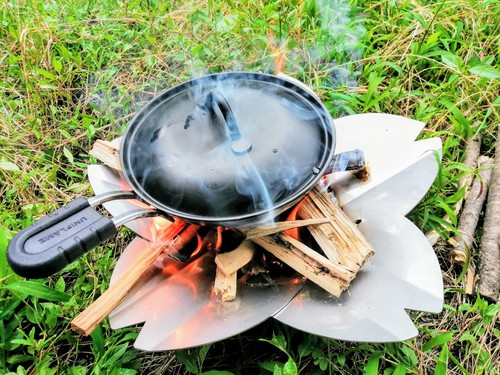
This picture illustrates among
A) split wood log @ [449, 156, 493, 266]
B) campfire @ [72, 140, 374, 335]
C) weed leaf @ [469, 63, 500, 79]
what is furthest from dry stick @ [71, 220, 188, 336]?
weed leaf @ [469, 63, 500, 79]

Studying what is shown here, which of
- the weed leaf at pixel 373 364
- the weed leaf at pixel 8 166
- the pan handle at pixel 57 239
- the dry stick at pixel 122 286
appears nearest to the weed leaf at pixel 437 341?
the weed leaf at pixel 373 364

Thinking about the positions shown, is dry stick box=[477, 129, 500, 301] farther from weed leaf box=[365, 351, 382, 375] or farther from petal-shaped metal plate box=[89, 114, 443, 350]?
weed leaf box=[365, 351, 382, 375]

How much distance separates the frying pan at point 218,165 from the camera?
51.4 inches

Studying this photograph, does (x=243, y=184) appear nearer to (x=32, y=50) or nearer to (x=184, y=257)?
(x=184, y=257)

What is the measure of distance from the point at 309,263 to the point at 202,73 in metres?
1.56

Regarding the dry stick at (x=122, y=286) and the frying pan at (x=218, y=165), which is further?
the dry stick at (x=122, y=286)

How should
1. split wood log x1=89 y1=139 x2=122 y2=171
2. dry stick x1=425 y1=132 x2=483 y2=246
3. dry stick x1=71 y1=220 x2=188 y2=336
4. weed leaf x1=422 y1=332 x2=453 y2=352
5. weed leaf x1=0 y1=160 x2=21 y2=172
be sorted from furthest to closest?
weed leaf x1=0 y1=160 x2=21 y2=172 → dry stick x1=425 y1=132 x2=483 y2=246 → split wood log x1=89 y1=139 x2=122 y2=171 → weed leaf x1=422 y1=332 x2=453 y2=352 → dry stick x1=71 y1=220 x2=188 y2=336

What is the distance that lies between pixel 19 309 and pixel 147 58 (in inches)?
64.3

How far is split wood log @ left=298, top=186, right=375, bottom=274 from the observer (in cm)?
155

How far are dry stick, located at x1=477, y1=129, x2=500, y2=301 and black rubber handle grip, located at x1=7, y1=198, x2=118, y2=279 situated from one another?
1.51m

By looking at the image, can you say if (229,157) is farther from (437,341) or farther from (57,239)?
(437,341)

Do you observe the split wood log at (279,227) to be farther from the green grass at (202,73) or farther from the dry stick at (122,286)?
the green grass at (202,73)

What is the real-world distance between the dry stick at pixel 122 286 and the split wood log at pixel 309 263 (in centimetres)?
32

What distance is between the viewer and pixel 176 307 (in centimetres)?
155
